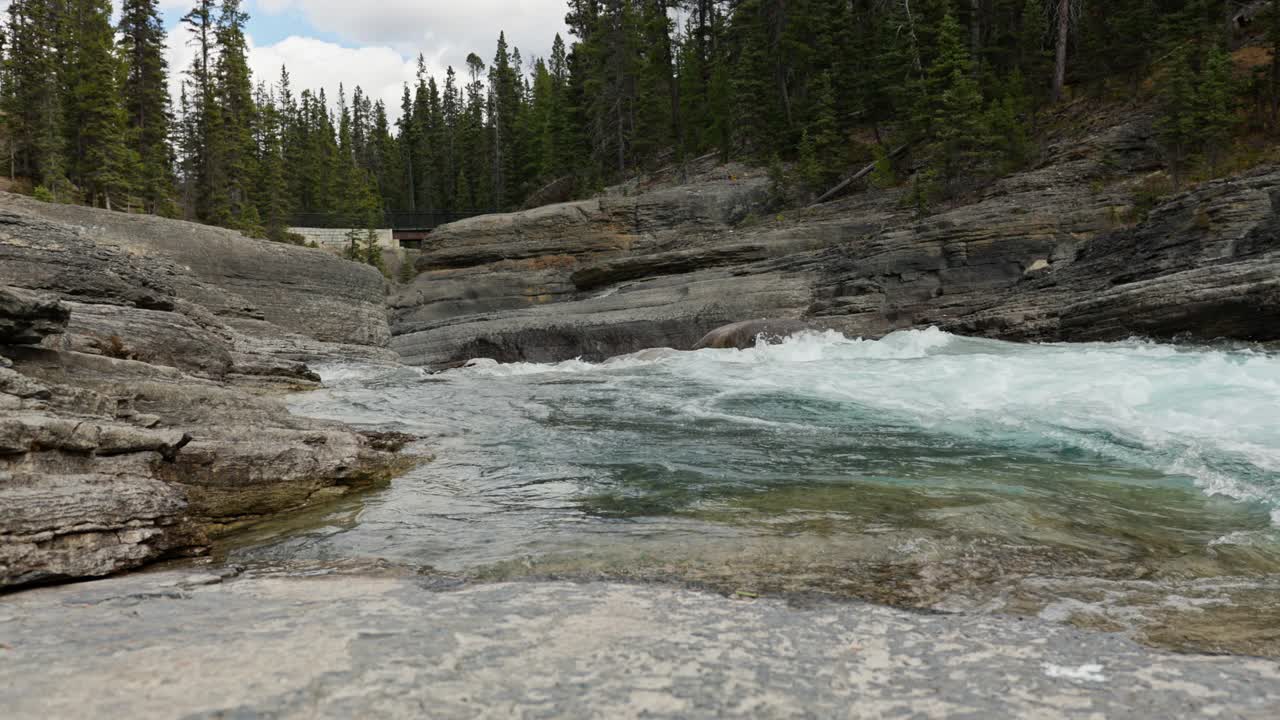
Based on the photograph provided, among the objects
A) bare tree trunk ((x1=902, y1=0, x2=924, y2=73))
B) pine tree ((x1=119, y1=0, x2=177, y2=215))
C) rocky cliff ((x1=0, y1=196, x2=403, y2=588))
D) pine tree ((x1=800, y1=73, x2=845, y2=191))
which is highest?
pine tree ((x1=119, y1=0, x2=177, y2=215))

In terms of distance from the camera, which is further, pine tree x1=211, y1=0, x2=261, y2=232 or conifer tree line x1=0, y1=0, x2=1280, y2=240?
pine tree x1=211, y1=0, x2=261, y2=232

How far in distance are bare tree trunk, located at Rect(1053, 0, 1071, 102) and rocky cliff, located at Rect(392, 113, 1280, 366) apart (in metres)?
3.46

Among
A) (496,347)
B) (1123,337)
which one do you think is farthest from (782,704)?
(496,347)

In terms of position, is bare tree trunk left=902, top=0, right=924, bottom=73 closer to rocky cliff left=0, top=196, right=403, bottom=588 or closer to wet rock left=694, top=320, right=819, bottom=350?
wet rock left=694, top=320, right=819, bottom=350

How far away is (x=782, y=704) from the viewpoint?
238cm

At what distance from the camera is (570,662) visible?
2660 mm

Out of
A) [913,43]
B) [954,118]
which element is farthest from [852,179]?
[954,118]

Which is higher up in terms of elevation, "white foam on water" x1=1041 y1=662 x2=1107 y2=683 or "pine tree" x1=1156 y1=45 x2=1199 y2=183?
"pine tree" x1=1156 y1=45 x2=1199 y2=183

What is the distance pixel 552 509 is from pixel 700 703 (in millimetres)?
3624

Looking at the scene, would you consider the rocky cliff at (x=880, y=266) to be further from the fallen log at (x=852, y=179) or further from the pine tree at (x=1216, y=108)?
the fallen log at (x=852, y=179)

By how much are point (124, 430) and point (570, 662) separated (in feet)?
15.1

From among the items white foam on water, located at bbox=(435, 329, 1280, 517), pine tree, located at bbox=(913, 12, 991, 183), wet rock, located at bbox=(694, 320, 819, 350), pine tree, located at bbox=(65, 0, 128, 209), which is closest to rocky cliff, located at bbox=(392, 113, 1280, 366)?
wet rock, located at bbox=(694, 320, 819, 350)

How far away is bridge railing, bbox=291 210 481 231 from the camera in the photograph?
52906 millimetres

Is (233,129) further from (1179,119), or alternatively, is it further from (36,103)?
(1179,119)
